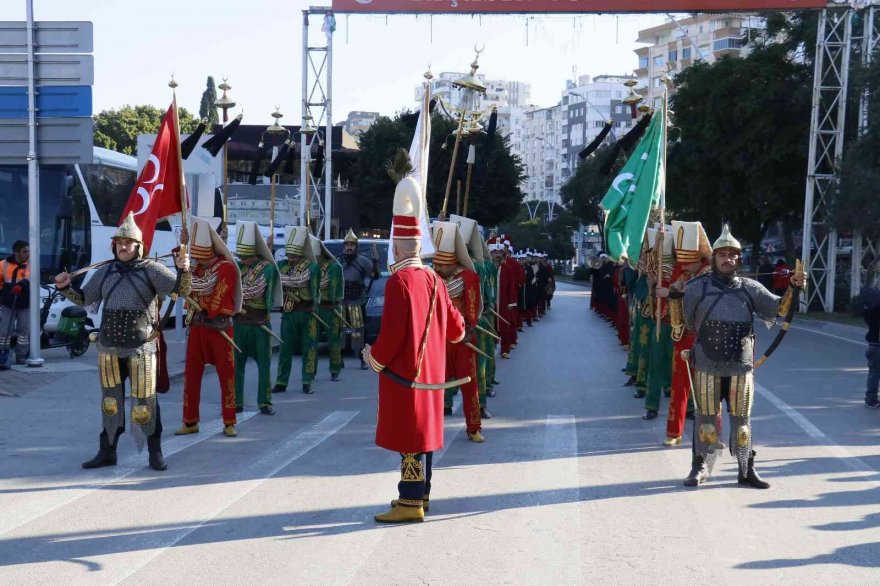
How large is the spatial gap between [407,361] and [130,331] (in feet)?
8.72

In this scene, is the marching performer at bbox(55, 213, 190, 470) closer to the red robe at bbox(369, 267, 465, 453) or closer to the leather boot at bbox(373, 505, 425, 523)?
the red robe at bbox(369, 267, 465, 453)

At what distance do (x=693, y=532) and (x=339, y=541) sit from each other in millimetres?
2211

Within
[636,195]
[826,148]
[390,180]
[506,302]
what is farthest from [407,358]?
[390,180]

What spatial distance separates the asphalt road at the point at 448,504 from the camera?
20.2 ft

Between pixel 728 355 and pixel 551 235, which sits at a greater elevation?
pixel 551 235

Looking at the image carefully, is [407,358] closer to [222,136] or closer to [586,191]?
[222,136]

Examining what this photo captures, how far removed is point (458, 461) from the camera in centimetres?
936

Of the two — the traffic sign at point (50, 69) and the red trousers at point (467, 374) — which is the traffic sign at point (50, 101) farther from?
the red trousers at point (467, 374)

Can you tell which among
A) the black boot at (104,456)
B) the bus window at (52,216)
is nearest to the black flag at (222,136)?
the black boot at (104,456)

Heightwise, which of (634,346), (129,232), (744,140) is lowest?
(634,346)

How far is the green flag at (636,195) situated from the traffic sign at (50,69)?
7949mm

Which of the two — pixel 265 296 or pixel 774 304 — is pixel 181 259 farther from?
pixel 774 304

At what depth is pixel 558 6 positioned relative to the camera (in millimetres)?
27844

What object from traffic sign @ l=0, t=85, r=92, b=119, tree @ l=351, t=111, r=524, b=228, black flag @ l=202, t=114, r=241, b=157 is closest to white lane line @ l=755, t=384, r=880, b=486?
black flag @ l=202, t=114, r=241, b=157
